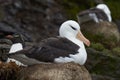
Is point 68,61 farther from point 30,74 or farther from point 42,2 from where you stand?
point 42,2

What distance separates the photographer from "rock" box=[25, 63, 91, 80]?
1080cm

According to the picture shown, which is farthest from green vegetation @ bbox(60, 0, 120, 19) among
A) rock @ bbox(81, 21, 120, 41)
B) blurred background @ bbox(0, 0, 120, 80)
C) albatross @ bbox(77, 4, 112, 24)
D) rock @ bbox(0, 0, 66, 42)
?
rock @ bbox(81, 21, 120, 41)

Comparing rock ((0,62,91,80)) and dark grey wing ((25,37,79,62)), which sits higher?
dark grey wing ((25,37,79,62))

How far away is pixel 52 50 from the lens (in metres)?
11.2

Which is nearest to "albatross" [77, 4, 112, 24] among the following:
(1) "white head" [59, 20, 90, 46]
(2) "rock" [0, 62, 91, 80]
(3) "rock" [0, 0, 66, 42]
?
(3) "rock" [0, 0, 66, 42]

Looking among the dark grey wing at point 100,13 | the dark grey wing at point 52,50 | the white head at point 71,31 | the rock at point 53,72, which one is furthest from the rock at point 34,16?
the rock at point 53,72

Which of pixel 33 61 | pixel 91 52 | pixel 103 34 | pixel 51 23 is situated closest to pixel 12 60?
pixel 33 61

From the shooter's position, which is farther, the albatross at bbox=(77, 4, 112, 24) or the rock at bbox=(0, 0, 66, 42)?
the rock at bbox=(0, 0, 66, 42)

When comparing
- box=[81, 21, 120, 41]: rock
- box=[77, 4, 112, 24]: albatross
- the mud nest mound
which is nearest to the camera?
the mud nest mound

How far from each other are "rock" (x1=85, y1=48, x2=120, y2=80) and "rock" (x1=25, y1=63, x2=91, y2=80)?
222 centimetres

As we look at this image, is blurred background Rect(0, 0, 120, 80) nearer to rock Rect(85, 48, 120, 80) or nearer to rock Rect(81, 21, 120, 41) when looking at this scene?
rock Rect(81, 21, 120, 41)

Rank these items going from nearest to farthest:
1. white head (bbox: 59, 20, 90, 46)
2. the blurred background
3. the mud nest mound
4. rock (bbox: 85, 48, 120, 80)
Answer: the mud nest mound → white head (bbox: 59, 20, 90, 46) → rock (bbox: 85, 48, 120, 80) → the blurred background

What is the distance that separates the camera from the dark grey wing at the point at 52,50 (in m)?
11.1

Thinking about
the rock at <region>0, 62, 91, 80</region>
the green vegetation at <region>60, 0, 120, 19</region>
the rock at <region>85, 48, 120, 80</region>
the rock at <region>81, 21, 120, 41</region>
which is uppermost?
the rock at <region>0, 62, 91, 80</region>
